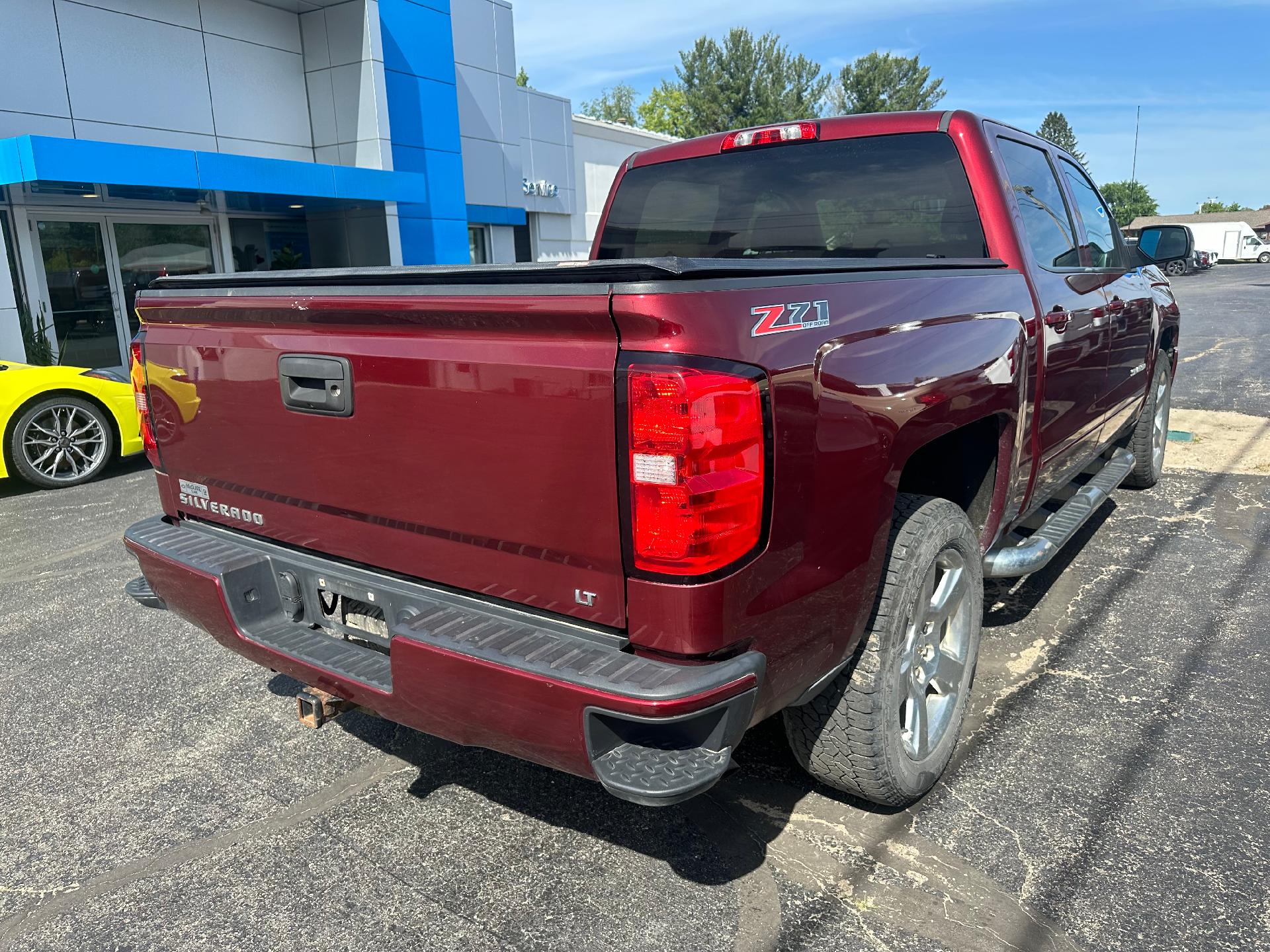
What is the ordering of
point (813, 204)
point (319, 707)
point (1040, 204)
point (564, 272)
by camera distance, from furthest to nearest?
point (1040, 204)
point (813, 204)
point (319, 707)
point (564, 272)

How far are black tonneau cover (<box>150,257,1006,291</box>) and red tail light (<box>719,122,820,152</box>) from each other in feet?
3.76

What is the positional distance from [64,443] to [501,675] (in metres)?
7.29

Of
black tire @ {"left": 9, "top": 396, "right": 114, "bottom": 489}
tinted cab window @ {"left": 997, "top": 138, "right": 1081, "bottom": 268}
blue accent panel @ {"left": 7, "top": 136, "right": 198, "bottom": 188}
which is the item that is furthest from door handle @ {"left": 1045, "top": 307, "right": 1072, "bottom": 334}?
blue accent panel @ {"left": 7, "top": 136, "right": 198, "bottom": 188}

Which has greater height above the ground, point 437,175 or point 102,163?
point 437,175

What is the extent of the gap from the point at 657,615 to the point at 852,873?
113 cm

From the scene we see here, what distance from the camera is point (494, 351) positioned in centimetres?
213

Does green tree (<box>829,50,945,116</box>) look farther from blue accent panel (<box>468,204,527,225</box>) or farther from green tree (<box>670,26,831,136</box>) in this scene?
blue accent panel (<box>468,204,527,225</box>)

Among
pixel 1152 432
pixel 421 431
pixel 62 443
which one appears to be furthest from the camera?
pixel 62 443

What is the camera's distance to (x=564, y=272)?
6.63ft

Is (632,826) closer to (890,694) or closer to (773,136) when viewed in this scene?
(890,694)

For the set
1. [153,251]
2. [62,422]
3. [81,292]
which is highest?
[153,251]

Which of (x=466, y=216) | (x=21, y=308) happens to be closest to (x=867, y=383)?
(x=21, y=308)

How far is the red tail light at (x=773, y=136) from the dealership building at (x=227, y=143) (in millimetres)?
9887

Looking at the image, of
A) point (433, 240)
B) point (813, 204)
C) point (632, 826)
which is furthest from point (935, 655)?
point (433, 240)
